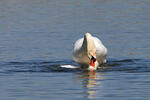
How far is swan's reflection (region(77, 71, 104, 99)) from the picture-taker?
1115 centimetres

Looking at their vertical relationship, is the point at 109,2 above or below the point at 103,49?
above

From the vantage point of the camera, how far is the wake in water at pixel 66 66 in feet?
48.3

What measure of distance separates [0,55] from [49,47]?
189cm

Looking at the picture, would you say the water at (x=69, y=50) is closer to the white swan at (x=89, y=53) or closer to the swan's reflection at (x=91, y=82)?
the swan's reflection at (x=91, y=82)

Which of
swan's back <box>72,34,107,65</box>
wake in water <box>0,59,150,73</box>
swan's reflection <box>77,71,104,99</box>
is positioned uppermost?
swan's back <box>72,34,107,65</box>

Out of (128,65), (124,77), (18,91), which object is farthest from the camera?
(128,65)

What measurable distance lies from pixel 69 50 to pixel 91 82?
527 cm

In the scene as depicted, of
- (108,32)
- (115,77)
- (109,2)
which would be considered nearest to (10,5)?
(109,2)

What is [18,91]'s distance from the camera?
37.9ft

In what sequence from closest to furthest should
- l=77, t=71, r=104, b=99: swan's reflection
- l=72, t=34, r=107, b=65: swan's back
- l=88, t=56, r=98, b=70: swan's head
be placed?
l=77, t=71, r=104, b=99: swan's reflection, l=88, t=56, r=98, b=70: swan's head, l=72, t=34, r=107, b=65: swan's back

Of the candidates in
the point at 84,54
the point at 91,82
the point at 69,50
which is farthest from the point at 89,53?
the point at 69,50

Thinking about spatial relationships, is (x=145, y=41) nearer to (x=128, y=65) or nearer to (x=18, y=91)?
(x=128, y=65)

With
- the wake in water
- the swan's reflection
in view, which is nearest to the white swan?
the wake in water

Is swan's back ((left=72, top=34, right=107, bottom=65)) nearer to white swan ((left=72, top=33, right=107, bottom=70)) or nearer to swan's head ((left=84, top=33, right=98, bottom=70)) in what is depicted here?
white swan ((left=72, top=33, right=107, bottom=70))
